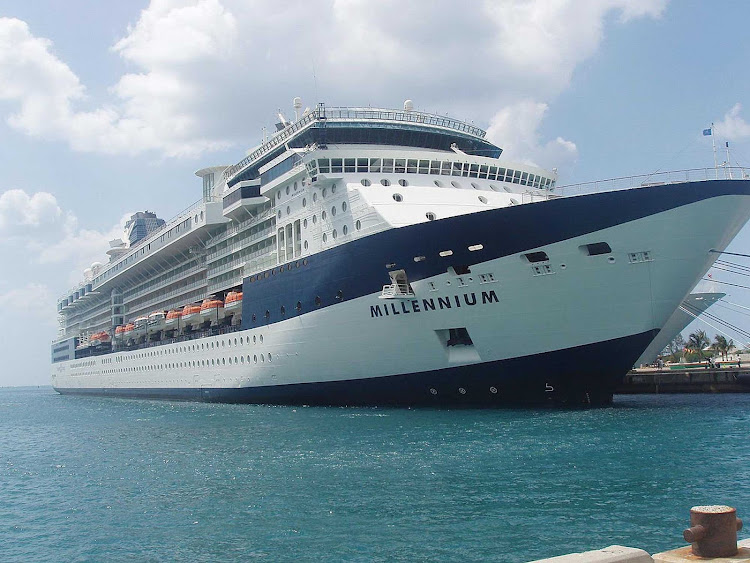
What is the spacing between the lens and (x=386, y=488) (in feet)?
40.7

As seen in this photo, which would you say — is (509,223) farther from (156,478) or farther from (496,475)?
(156,478)

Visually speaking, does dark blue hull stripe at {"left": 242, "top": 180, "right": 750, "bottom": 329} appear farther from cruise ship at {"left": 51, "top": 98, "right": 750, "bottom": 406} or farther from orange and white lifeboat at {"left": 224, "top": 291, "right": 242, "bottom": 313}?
orange and white lifeboat at {"left": 224, "top": 291, "right": 242, "bottom": 313}

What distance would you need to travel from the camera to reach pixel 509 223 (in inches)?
766

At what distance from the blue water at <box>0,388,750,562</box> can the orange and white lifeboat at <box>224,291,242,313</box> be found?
11.0m

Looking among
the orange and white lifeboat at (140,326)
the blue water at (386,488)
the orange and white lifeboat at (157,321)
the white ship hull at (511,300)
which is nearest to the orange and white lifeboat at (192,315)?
the orange and white lifeboat at (157,321)

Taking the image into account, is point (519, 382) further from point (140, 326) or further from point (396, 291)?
point (140, 326)

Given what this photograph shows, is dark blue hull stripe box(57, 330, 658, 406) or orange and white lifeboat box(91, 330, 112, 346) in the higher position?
orange and white lifeboat box(91, 330, 112, 346)

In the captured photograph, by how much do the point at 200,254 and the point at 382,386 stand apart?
798 inches

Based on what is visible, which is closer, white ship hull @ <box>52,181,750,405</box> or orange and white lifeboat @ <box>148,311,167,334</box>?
white ship hull @ <box>52,181,750,405</box>

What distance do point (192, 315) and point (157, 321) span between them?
801 cm

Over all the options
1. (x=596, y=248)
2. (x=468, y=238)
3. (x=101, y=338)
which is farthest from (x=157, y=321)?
(x=596, y=248)

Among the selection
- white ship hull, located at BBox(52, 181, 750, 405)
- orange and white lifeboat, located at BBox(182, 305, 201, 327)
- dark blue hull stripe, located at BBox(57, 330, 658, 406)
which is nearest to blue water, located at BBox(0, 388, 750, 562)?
dark blue hull stripe, located at BBox(57, 330, 658, 406)

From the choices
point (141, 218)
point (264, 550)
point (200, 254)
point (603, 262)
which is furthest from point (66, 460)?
point (141, 218)

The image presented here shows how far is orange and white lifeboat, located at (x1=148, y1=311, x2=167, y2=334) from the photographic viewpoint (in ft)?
142
